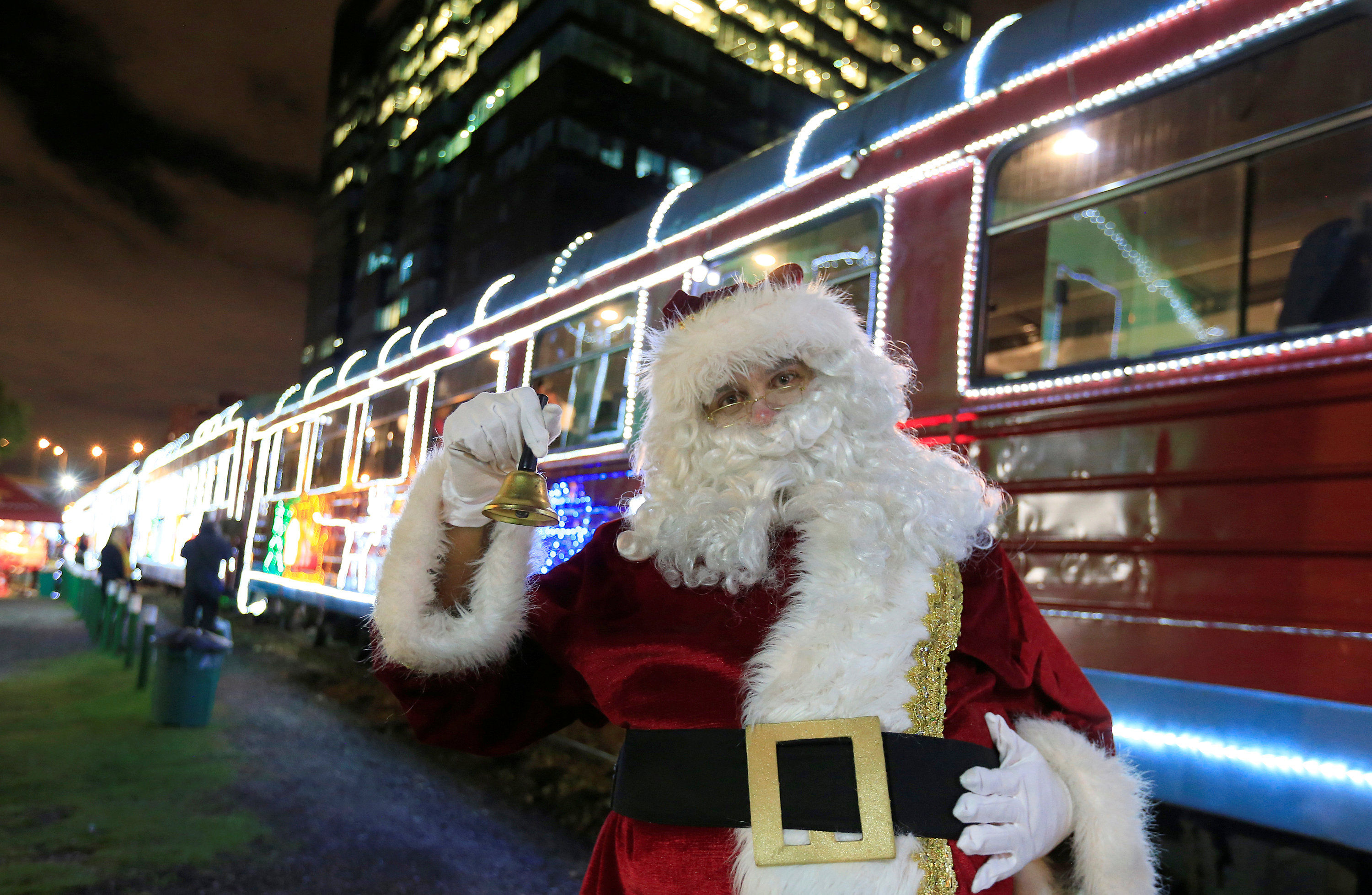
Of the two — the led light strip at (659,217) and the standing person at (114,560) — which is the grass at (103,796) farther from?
the standing person at (114,560)

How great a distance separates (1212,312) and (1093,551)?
1.00 metres

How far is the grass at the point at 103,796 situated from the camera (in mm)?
3777

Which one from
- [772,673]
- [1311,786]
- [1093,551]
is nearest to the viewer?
[772,673]

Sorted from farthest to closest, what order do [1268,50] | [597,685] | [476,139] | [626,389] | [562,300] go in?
[476,139] < [562,300] < [626,389] < [1268,50] < [597,685]

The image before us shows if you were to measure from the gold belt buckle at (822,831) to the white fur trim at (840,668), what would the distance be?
16mm

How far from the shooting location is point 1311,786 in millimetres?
2232

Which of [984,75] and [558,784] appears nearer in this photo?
[984,75]

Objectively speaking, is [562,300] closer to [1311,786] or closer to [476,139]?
[1311,786]

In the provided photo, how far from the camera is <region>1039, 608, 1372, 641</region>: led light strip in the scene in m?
2.48

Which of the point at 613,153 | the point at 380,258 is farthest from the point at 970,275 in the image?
the point at 380,258

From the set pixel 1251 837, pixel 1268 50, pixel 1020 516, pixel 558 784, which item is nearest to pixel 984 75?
pixel 1268 50

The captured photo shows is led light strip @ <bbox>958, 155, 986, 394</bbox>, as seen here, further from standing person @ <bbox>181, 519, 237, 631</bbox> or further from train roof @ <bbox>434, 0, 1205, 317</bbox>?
standing person @ <bbox>181, 519, 237, 631</bbox>

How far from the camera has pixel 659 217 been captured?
217 inches

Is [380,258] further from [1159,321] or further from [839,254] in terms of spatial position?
[1159,321]
